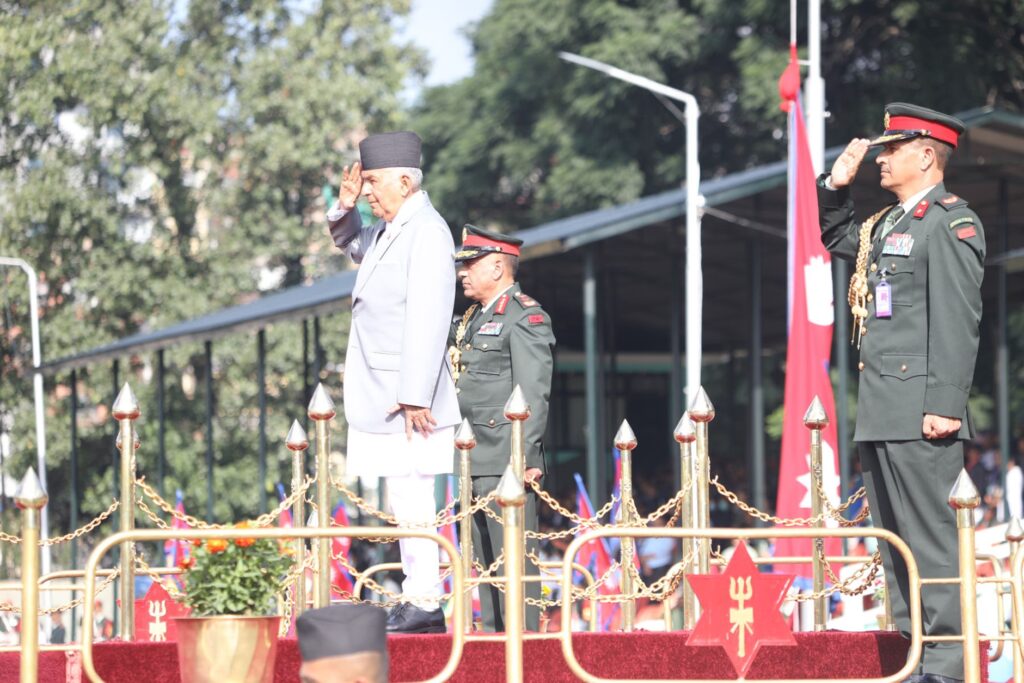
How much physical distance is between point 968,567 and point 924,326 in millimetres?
1025

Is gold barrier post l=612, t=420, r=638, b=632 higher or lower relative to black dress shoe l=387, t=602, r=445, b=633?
higher

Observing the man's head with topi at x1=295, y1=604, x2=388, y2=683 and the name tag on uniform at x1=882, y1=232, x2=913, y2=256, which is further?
the name tag on uniform at x1=882, y1=232, x2=913, y2=256

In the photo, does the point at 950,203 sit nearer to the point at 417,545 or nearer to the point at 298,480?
the point at 417,545

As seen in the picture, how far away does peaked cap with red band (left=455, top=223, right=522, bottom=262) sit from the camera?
8117 mm

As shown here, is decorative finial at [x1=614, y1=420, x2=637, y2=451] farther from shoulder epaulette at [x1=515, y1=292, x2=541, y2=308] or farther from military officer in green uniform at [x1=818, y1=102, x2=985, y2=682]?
military officer in green uniform at [x1=818, y1=102, x2=985, y2=682]

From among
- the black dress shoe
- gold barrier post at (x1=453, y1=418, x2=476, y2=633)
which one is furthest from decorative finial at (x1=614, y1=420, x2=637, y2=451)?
the black dress shoe

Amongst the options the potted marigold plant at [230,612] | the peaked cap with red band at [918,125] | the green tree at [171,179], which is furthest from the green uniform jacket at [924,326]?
the green tree at [171,179]

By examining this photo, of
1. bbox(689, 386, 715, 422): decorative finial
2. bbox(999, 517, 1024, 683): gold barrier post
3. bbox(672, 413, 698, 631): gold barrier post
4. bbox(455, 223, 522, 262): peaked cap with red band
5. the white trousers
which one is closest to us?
bbox(999, 517, 1024, 683): gold barrier post

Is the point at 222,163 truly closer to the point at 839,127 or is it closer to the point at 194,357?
the point at 194,357

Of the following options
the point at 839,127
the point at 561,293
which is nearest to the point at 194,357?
the point at 561,293

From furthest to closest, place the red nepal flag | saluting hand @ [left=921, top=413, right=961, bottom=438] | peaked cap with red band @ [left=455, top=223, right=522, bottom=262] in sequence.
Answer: the red nepal flag, peaked cap with red band @ [left=455, top=223, right=522, bottom=262], saluting hand @ [left=921, top=413, right=961, bottom=438]

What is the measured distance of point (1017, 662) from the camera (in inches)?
260

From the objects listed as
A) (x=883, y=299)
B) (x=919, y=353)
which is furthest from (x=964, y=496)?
(x=883, y=299)

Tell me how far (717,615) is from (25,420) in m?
26.3
